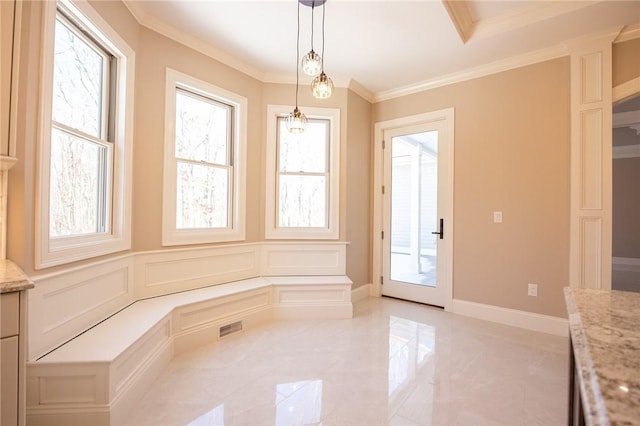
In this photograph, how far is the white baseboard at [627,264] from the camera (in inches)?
235

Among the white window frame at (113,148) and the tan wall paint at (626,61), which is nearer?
the white window frame at (113,148)

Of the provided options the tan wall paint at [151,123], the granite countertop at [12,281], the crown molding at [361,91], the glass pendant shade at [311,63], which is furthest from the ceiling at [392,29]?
the granite countertop at [12,281]

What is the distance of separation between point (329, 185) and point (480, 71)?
2.17 meters

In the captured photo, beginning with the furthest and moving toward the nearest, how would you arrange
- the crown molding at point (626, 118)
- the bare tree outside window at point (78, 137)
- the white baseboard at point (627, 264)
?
the white baseboard at point (627, 264) < the crown molding at point (626, 118) < the bare tree outside window at point (78, 137)

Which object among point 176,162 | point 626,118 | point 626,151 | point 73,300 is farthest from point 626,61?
point 626,151

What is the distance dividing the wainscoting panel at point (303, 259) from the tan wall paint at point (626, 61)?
10.1 feet

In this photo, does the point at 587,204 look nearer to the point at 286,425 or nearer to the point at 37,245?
the point at 286,425

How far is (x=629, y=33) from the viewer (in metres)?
2.56

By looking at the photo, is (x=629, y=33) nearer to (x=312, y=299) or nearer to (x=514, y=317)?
(x=514, y=317)

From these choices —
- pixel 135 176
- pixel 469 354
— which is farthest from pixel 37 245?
pixel 469 354

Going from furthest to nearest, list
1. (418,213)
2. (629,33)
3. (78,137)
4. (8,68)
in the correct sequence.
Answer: (418,213) → (629,33) → (78,137) → (8,68)

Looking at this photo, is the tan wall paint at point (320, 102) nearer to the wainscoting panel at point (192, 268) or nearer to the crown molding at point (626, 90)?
the wainscoting panel at point (192, 268)

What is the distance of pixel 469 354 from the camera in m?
2.45

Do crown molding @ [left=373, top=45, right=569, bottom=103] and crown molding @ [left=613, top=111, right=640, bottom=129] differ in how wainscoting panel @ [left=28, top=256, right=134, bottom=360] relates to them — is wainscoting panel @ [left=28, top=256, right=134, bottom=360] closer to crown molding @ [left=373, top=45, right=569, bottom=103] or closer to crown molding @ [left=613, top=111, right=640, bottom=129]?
crown molding @ [left=373, top=45, right=569, bottom=103]
